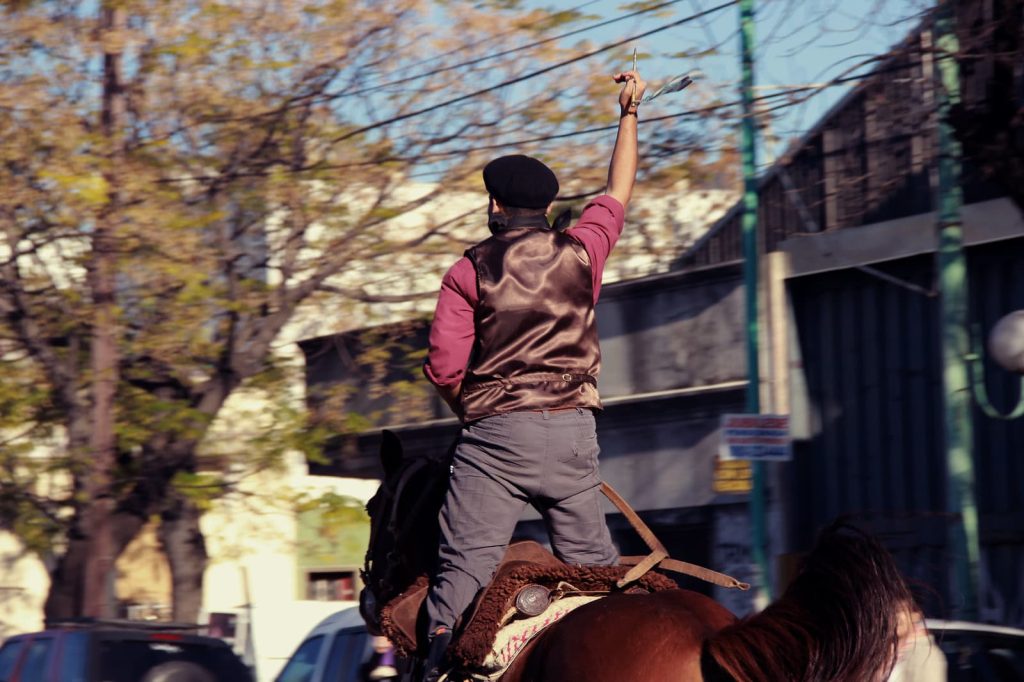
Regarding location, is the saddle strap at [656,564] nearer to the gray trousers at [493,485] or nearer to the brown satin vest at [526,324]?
the gray trousers at [493,485]

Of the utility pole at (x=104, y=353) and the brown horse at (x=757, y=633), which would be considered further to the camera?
the utility pole at (x=104, y=353)

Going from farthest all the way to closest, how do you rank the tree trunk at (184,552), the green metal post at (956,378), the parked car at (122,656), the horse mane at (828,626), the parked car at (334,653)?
the tree trunk at (184,552), the parked car at (122,656), the parked car at (334,653), the green metal post at (956,378), the horse mane at (828,626)

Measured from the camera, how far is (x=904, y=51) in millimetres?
9844

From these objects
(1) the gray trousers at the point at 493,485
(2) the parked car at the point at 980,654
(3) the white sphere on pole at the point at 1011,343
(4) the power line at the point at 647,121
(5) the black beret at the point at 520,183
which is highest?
(4) the power line at the point at 647,121

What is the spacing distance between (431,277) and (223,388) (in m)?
2.35

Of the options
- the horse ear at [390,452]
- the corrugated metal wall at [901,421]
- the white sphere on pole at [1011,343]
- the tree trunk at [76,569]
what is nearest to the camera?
the horse ear at [390,452]

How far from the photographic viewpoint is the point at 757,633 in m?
3.88

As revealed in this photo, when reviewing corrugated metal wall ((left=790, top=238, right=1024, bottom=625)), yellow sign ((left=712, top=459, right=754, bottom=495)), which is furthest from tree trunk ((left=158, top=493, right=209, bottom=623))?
corrugated metal wall ((left=790, top=238, right=1024, bottom=625))

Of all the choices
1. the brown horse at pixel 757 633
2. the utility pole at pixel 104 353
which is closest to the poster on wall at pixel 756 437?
the utility pole at pixel 104 353

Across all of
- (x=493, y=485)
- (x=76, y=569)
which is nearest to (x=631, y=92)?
(x=493, y=485)

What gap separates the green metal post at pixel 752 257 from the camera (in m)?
12.4

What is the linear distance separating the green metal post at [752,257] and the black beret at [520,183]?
24.0 ft

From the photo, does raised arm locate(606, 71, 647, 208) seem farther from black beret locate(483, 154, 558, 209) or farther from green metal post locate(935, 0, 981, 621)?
A: green metal post locate(935, 0, 981, 621)

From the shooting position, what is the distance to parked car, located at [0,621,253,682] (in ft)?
38.8
